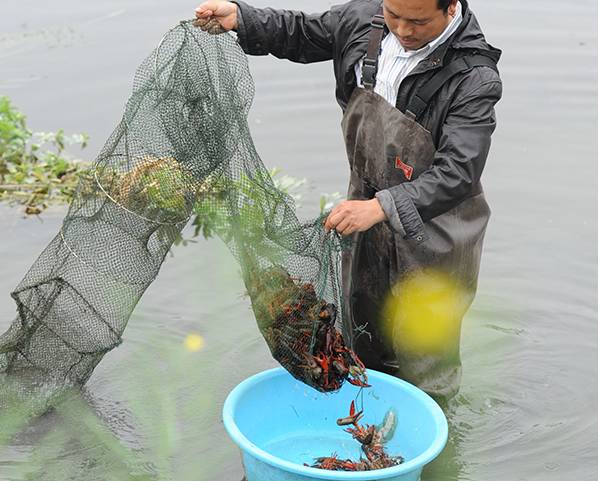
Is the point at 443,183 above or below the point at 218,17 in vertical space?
below

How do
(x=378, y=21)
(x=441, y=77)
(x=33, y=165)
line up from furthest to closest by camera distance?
(x=33, y=165) < (x=378, y=21) < (x=441, y=77)

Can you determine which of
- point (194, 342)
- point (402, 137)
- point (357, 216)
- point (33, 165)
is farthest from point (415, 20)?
point (33, 165)

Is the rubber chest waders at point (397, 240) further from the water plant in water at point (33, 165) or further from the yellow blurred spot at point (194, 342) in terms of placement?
the water plant in water at point (33, 165)

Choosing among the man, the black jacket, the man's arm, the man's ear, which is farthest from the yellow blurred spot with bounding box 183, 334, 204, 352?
the man's ear

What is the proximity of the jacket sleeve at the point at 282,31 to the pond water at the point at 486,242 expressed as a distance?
1.65m

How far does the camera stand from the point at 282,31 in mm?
4559

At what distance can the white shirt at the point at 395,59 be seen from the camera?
4125 millimetres

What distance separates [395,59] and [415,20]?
0.96 ft

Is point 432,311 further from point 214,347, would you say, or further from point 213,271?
point 213,271

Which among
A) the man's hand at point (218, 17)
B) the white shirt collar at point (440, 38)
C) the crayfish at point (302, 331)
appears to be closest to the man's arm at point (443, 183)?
the white shirt collar at point (440, 38)

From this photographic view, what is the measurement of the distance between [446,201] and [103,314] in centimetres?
163

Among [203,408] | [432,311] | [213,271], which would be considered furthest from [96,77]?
[432,311]

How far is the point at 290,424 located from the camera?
4547 millimetres

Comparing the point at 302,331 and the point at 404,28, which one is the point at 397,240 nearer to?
the point at 302,331
